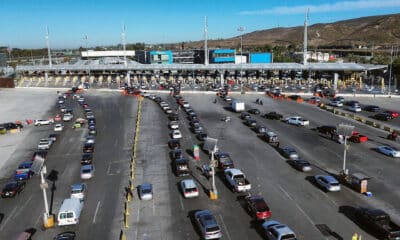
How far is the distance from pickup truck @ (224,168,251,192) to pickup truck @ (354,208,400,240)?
8230 mm

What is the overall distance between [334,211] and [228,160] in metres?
11.5

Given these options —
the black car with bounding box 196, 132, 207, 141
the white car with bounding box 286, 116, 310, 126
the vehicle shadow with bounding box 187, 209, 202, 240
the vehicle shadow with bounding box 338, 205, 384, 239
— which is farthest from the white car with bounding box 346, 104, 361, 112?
the vehicle shadow with bounding box 187, 209, 202, 240

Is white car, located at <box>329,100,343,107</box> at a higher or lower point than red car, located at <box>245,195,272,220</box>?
higher

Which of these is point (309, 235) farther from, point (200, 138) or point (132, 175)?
point (200, 138)

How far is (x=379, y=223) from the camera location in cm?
2181

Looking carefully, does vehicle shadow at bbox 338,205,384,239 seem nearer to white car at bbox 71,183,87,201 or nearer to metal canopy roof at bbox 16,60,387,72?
white car at bbox 71,183,87,201

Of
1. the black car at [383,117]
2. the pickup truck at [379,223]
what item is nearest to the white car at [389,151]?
the pickup truck at [379,223]

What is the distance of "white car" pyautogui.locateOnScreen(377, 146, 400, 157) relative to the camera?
119 ft

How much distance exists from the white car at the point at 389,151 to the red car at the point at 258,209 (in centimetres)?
1926

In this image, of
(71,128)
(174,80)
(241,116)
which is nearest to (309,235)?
(241,116)

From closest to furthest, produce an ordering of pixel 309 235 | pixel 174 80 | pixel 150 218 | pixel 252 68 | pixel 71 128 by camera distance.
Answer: pixel 309 235, pixel 150 218, pixel 71 128, pixel 252 68, pixel 174 80

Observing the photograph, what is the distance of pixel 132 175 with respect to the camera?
32.0m

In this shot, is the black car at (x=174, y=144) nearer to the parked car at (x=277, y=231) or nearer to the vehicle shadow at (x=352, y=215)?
the parked car at (x=277, y=231)

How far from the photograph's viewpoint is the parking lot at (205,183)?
23.2 meters
